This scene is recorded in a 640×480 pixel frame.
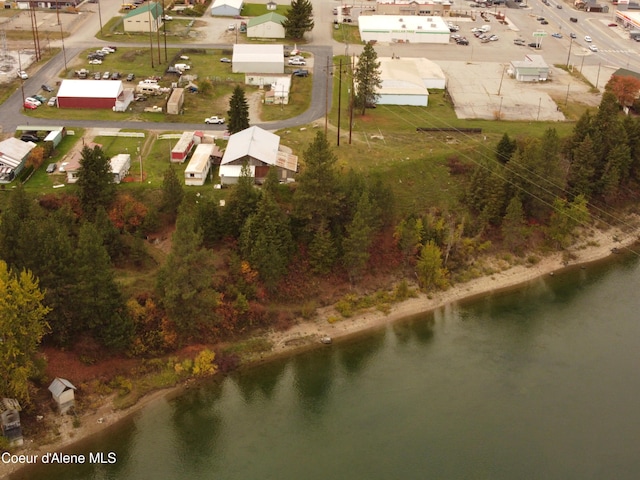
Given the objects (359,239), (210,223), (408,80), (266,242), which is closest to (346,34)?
(408,80)

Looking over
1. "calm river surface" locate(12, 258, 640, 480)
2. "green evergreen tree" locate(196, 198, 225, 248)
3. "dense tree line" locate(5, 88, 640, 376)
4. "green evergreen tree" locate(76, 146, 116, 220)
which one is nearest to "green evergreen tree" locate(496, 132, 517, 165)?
"dense tree line" locate(5, 88, 640, 376)

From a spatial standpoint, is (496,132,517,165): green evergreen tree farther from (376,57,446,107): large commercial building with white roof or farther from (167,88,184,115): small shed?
(167,88,184,115): small shed

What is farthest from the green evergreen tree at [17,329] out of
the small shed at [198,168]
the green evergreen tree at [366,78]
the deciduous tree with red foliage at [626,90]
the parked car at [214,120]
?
the deciduous tree with red foliage at [626,90]

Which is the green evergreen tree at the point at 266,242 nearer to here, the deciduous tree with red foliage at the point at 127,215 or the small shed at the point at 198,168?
the deciduous tree with red foliage at the point at 127,215

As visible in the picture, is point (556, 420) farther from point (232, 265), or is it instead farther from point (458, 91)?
point (458, 91)

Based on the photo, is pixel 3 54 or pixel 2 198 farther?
pixel 3 54

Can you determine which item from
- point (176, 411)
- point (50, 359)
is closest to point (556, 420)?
point (176, 411)

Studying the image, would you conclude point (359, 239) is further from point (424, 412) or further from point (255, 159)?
point (424, 412)
